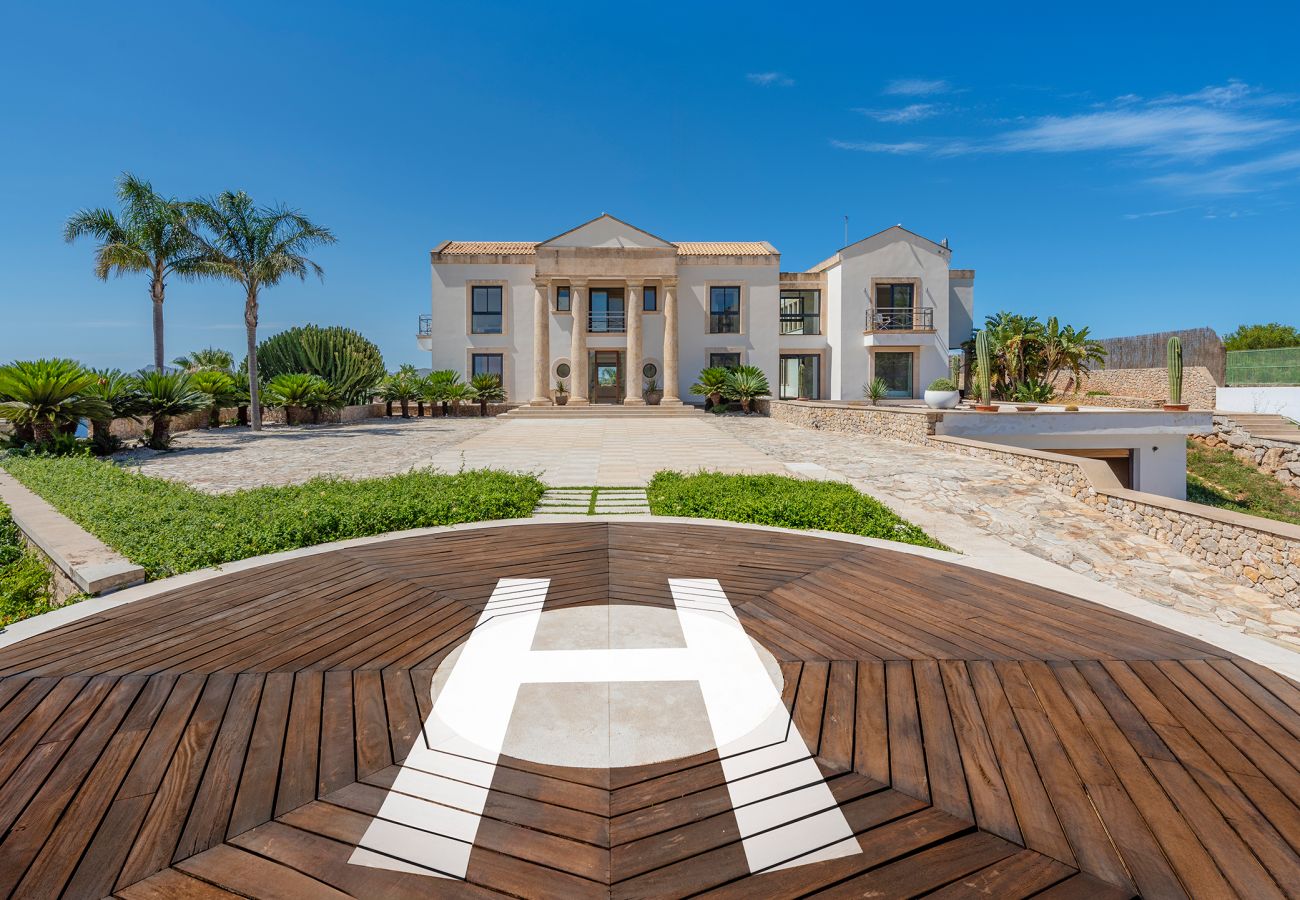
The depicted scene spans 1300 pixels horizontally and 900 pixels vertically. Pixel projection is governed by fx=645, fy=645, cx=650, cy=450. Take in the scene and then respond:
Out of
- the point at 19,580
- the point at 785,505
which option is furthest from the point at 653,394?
the point at 19,580

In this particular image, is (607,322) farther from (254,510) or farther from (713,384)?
(254,510)

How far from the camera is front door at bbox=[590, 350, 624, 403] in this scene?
99.7 feet

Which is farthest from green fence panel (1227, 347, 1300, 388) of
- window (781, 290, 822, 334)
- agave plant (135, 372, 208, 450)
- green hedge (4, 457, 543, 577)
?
agave plant (135, 372, 208, 450)

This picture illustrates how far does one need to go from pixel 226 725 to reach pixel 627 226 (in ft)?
92.4

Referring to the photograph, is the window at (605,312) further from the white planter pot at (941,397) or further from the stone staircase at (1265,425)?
the stone staircase at (1265,425)

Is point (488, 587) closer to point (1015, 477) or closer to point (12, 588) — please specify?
point (12, 588)

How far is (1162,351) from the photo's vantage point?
90.0ft

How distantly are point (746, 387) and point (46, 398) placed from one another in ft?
69.8

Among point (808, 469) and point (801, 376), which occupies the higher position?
point (801, 376)

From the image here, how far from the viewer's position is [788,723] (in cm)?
279

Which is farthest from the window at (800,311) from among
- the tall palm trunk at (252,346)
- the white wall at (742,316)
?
the tall palm trunk at (252,346)

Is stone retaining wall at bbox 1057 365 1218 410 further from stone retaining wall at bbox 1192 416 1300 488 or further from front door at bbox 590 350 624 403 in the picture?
front door at bbox 590 350 624 403

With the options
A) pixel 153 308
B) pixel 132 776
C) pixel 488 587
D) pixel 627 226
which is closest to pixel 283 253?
pixel 153 308

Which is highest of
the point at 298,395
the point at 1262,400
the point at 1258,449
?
the point at 298,395
